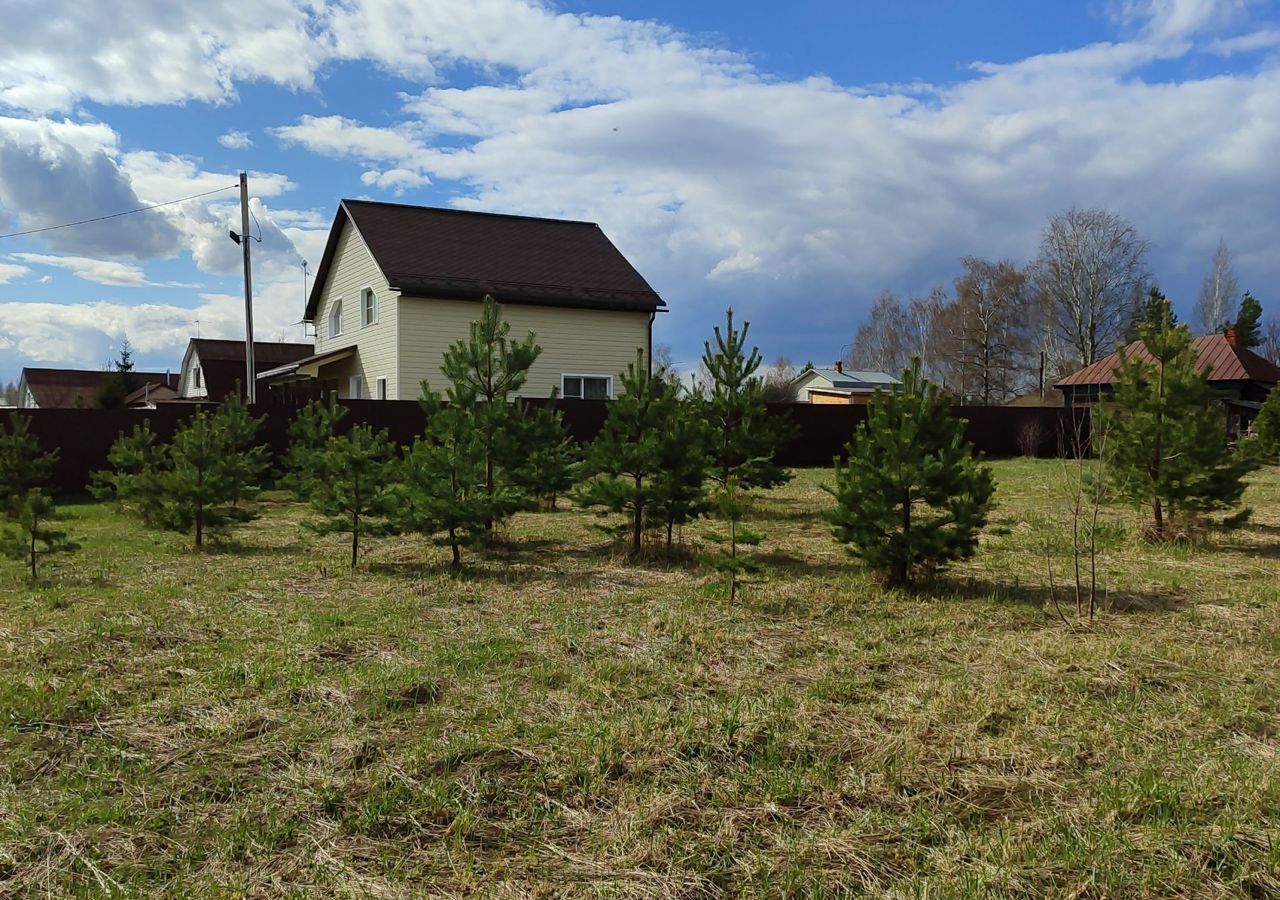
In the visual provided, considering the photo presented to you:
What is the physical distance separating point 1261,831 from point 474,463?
6.75 m

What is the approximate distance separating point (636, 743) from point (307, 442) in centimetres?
1311

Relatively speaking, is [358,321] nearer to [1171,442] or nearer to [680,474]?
[680,474]

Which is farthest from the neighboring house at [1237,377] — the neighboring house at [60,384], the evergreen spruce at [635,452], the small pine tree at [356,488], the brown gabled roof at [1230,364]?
the neighboring house at [60,384]

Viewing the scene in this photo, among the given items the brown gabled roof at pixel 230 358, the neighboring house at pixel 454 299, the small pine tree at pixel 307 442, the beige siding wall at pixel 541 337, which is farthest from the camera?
the brown gabled roof at pixel 230 358

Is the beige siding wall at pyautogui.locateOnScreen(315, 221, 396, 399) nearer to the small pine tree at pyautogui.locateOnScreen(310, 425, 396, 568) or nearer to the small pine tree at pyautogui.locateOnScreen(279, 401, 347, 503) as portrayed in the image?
the small pine tree at pyautogui.locateOnScreen(279, 401, 347, 503)

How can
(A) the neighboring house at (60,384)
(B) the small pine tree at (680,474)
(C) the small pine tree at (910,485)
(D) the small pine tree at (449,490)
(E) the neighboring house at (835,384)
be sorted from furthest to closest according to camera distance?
(A) the neighboring house at (60,384), (E) the neighboring house at (835,384), (B) the small pine tree at (680,474), (D) the small pine tree at (449,490), (C) the small pine tree at (910,485)

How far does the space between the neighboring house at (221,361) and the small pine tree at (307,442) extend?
39.3 ft

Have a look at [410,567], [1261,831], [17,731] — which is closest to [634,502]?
[410,567]

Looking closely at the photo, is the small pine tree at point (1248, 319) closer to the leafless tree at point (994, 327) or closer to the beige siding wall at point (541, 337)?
the leafless tree at point (994, 327)

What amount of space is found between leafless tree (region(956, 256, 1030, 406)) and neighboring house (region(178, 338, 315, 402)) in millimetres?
36046

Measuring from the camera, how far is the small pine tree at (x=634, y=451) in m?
8.79

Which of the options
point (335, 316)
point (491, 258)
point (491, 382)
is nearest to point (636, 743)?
point (491, 382)

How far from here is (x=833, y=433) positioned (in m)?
Result: 22.2

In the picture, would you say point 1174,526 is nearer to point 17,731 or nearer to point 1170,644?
point 1170,644
